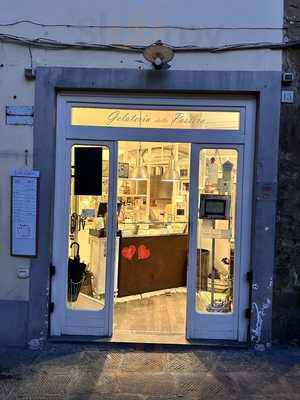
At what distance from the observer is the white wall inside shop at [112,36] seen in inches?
211

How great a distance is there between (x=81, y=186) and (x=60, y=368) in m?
1.89

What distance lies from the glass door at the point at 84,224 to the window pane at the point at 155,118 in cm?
26

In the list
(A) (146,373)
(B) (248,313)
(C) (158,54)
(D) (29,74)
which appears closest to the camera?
(A) (146,373)

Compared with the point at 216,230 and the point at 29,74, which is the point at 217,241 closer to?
the point at 216,230

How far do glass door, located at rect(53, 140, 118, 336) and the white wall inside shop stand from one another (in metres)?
0.35

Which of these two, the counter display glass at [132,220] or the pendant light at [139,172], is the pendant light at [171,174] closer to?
the counter display glass at [132,220]

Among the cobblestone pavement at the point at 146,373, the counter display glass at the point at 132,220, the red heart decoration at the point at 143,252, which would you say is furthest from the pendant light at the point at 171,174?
the cobblestone pavement at the point at 146,373

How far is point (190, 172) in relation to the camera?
18.3ft

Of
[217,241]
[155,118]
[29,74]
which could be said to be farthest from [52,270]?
[29,74]

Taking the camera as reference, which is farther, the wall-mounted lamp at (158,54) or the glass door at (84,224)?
the glass door at (84,224)

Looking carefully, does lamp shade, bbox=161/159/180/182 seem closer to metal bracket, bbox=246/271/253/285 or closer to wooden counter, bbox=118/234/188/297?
wooden counter, bbox=118/234/188/297

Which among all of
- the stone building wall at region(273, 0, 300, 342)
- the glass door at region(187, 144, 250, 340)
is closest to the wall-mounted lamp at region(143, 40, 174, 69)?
the glass door at region(187, 144, 250, 340)

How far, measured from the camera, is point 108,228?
558cm

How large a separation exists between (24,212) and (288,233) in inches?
110
